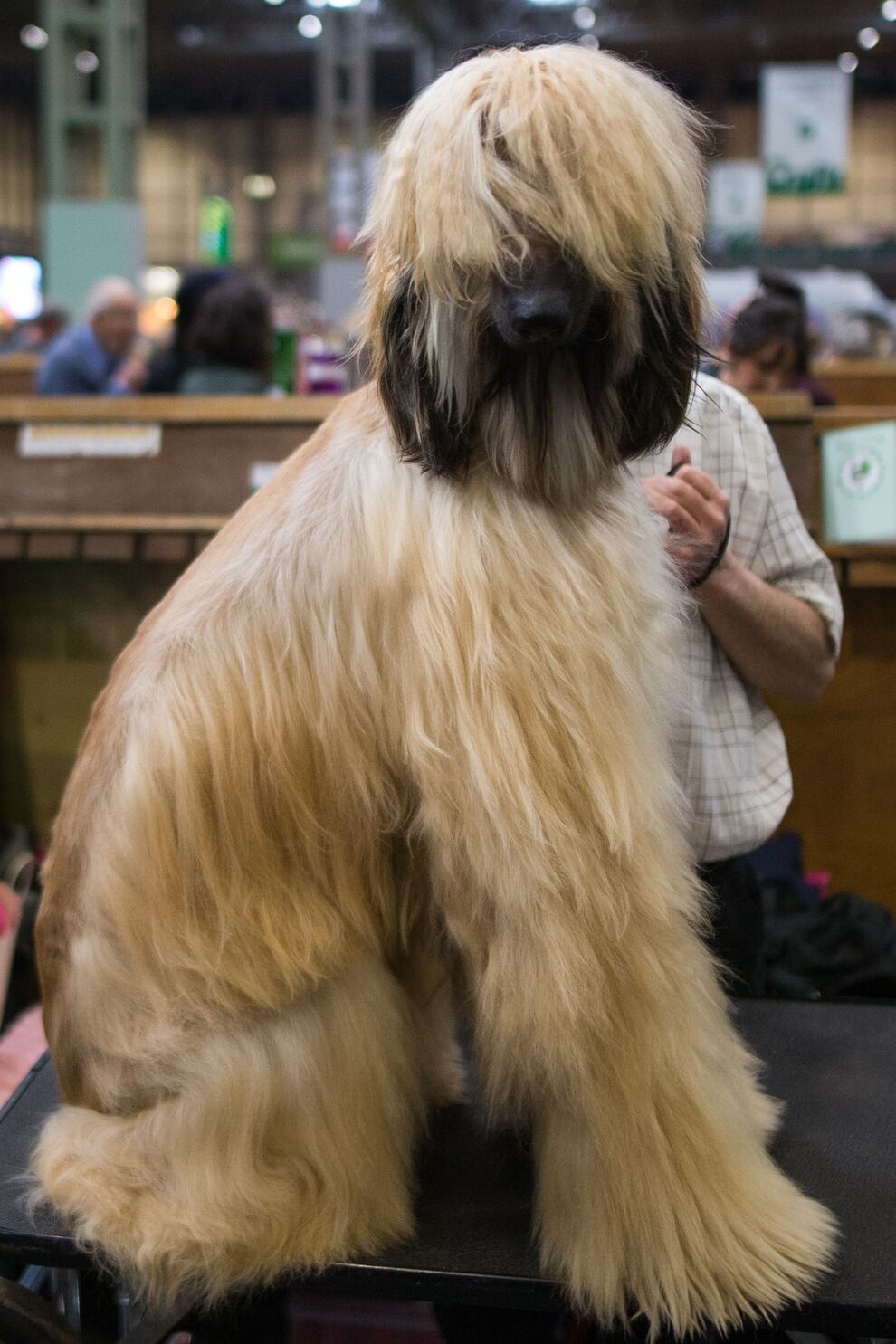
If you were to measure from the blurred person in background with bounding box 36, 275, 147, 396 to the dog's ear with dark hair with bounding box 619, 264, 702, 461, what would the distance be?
A: 2.94 meters

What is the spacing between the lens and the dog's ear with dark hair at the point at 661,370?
3.27 ft

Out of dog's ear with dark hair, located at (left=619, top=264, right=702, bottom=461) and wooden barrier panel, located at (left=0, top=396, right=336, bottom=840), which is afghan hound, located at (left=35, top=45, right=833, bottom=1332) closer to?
dog's ear with dark hair, located at (left=619, top=264, right=702, bottom=461)

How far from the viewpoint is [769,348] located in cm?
293

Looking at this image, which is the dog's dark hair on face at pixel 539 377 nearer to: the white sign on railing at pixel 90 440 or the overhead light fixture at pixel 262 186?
the white sign on railing at pixel 90 440

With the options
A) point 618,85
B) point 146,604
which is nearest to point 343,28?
point 146,604

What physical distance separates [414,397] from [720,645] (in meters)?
0.62

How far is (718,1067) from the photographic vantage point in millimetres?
1069

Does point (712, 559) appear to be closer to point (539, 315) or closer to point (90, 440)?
point (539, 315)

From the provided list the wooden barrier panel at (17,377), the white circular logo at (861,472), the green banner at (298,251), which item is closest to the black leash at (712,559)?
the white circular logo at (861,472)

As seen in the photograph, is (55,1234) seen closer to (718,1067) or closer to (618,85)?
(718,1067)

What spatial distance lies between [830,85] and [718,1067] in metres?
6.69

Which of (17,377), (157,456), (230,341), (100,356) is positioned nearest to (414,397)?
(157,456)

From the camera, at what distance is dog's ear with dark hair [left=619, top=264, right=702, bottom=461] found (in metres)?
1.00

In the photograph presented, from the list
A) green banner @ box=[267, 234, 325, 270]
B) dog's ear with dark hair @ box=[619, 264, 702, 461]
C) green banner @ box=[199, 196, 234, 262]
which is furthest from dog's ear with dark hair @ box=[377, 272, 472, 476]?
green banner @ box=[199, 196, 234, 262]
